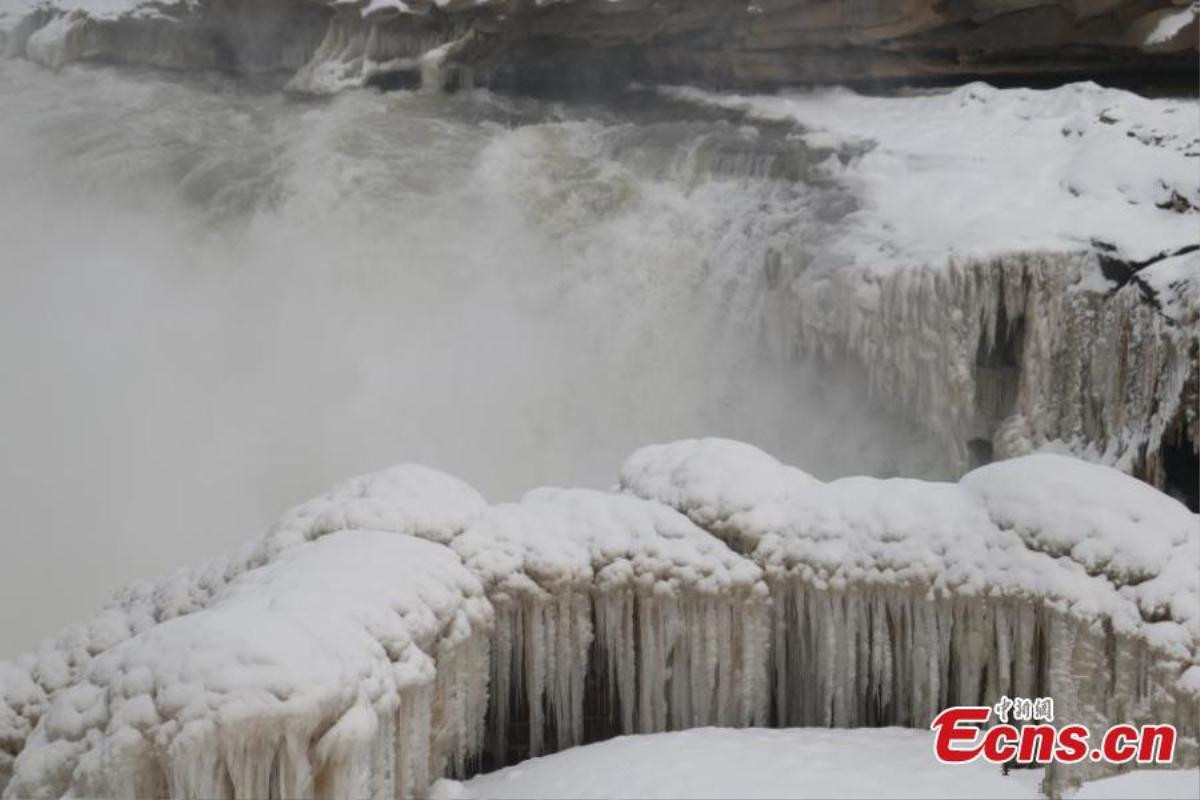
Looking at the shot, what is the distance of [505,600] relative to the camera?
5.41 m

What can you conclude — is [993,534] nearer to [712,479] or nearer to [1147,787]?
[712,479]

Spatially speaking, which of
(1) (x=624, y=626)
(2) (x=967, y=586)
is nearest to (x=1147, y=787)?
(2) (x=967, y=586)

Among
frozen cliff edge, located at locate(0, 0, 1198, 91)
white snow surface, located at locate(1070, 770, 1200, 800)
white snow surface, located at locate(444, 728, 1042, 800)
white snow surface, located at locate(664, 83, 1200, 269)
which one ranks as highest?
frozen cliff edge, located at locate(0, 0, 1198, 91)

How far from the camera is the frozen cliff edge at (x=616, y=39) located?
41.2ft

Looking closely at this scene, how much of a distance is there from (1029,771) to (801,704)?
1.02 metres

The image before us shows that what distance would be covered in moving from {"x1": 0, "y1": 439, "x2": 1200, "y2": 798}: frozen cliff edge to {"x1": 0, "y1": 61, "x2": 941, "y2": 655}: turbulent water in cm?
454

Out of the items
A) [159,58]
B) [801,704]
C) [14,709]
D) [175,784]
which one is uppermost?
[159,58]

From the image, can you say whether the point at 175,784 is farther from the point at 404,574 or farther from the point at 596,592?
the point at 596,592

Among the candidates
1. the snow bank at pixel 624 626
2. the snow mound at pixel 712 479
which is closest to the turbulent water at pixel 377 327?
the snow mound at pixel 712 479

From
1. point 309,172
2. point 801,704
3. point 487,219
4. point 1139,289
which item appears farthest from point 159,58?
point 801,704

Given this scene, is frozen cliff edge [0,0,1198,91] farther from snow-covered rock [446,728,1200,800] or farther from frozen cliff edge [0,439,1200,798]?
snow-covered rock [446,728,1200,800]

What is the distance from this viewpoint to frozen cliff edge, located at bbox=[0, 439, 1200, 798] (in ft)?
15.9

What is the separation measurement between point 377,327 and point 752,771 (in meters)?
7.67

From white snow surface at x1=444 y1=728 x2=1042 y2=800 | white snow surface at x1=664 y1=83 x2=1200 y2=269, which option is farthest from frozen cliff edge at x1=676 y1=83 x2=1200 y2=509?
white snow surface at x1=444 y1=728 x2=1042 y2=800
